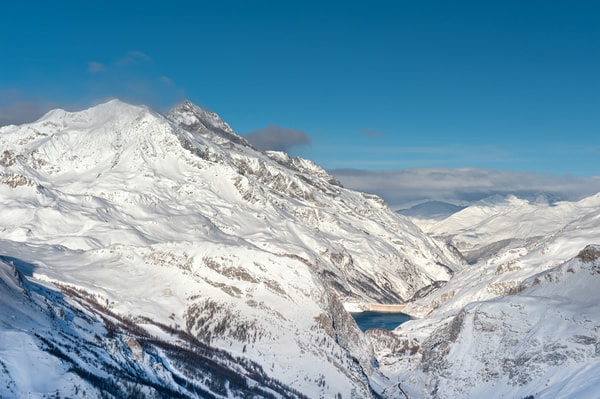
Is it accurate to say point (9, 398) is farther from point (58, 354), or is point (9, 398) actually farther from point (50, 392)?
point (58, 354)

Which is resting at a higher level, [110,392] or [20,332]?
[20,332]

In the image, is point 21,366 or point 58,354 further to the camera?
point 58,354

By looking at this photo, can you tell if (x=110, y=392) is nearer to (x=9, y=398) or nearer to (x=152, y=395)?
(x=152, y=395)

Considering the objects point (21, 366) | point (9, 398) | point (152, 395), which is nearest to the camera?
point (9, 398)

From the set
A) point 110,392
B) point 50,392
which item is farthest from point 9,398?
point 110,392

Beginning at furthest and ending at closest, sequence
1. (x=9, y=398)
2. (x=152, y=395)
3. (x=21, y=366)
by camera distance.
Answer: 1. (x=152, y=395)
2. (x=21, y=366)
3. (x=9, y=398)

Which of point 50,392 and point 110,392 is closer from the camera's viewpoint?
point 50,392

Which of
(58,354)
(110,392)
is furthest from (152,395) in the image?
(58,354)
